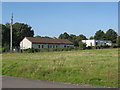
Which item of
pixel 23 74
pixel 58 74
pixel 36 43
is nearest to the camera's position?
→ pixel 58 74

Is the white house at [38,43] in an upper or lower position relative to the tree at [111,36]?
lower

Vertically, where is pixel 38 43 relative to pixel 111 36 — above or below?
below

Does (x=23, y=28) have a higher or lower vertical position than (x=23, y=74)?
higher

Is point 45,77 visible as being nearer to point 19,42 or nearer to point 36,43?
point 36,43

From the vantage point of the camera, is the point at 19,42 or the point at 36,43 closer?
the point at 36,43

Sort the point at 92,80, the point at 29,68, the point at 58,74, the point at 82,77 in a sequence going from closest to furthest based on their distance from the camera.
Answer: the point at 92,80 → the point at 82,77 → the point at 58,74 → the point at 29,68

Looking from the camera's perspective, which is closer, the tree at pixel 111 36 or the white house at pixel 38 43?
the white house at pixel 38 43

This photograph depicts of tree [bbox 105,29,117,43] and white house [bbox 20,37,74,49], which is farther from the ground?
tree [bbox 105,29,117,43]

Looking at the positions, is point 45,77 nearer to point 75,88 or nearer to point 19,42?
point 75,88

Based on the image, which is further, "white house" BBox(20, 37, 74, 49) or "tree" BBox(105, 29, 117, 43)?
"tree" BBox(105, 29, 117, 43)

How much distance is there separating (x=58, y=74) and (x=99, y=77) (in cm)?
213

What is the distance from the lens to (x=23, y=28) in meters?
77.2

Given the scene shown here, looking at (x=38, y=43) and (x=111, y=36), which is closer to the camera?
(x=38, y=43)

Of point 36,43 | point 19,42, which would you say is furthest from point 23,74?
point 19,42
